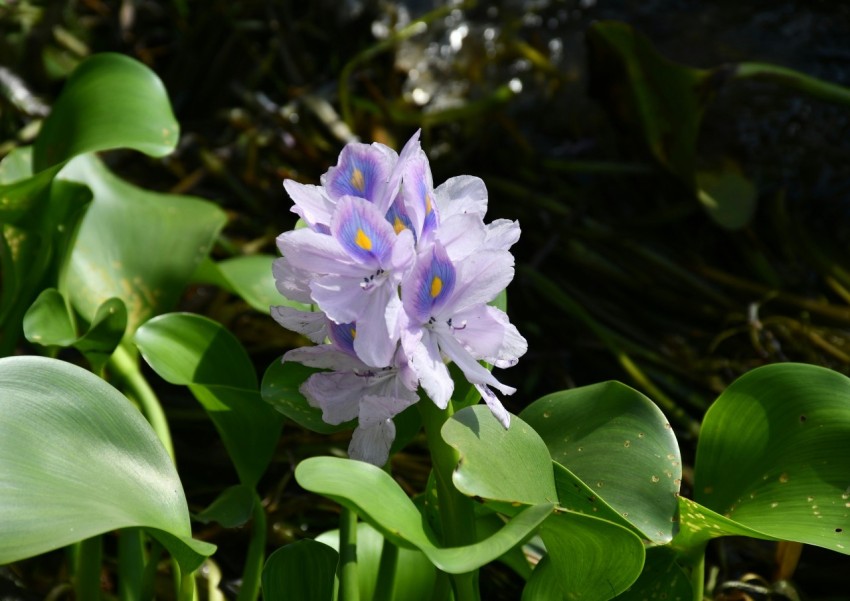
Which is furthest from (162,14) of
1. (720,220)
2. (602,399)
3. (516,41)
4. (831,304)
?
(602,399)

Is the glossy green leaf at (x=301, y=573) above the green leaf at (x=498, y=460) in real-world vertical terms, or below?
below

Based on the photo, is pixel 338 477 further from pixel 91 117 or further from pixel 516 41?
pixel 516 41

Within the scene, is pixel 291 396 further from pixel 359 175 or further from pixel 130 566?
pixel 130 566

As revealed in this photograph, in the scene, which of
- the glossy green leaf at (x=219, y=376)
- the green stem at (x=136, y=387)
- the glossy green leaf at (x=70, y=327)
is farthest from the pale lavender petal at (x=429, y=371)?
the green stem at (x=136, y=387)

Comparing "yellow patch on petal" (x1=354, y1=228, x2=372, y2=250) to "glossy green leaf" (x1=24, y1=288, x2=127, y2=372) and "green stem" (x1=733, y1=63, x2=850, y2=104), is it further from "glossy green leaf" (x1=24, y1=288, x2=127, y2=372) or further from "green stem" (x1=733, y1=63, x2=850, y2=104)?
"green stem" (x1=733, y1=63, x2=850, y2=104)

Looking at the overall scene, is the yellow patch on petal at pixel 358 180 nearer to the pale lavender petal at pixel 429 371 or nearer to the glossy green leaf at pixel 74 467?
the pale lavender petal at pixel 429 371

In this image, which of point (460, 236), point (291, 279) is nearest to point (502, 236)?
point (460, 236)
